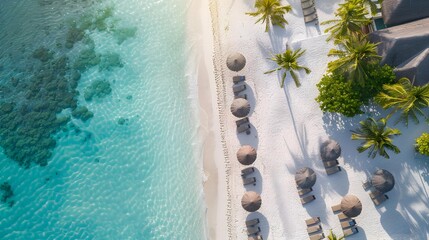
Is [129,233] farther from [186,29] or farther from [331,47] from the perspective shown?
[331,47]

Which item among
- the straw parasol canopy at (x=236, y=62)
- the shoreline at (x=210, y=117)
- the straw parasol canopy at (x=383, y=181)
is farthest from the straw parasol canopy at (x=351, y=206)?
the straw parasol canopy at (x=236, y=62)

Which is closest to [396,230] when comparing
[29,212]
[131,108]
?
[131,108]

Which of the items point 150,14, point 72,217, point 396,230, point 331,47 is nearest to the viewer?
point 396,230

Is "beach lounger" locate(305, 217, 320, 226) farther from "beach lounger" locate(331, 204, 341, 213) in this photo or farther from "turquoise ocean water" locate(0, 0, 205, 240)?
A: "turquoise ocean water" locate(0, 0, 205, 240)

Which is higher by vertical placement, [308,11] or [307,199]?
[308,11]

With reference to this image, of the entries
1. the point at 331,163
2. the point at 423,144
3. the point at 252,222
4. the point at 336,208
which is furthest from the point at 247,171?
the point at 423,144

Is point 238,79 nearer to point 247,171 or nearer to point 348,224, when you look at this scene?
point 247,171

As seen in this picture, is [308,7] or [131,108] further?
[131,108]

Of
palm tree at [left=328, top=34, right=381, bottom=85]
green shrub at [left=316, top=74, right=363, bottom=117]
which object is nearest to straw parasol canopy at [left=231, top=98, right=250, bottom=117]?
green shrub at [left=316, top=74, right=363, bottom=117]
